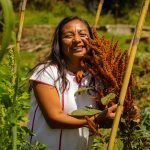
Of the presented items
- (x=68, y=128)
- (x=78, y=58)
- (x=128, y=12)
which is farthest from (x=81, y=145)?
(x=128, y=12)

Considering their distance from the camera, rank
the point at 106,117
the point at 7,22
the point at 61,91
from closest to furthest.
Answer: the point at 7,22
the point at 106,117
the point at 61,91

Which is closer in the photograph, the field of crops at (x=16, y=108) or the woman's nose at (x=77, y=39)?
the field of crops at (x=16, y=108)

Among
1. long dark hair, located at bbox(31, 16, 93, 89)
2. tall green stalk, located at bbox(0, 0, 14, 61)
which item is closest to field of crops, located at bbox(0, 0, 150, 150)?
tall green stalk, located at bbox(0, 0, 14, 61)

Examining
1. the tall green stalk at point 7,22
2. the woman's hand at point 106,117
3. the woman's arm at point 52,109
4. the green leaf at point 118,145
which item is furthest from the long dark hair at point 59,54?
the tall green stalk at point 7,22

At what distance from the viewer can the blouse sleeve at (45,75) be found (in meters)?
2.24

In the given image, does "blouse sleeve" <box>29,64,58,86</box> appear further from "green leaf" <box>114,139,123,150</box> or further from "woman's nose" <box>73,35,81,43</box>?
"green leaf" <box>114,139,123,150</box>

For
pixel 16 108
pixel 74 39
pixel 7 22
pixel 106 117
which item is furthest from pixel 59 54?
pixel 7 22

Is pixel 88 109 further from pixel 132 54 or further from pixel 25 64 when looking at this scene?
pixel 25 64

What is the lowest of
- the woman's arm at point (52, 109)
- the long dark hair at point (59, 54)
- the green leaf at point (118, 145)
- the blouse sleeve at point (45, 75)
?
the green leaf at point (118, 145)

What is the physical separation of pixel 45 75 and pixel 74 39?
213 millimetres

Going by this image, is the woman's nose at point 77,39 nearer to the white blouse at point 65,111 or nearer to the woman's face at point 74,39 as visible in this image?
the woman's face at point 74,39

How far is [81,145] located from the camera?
92.7 inches

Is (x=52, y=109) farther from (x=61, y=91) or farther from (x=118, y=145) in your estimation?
(x=118, y=145)

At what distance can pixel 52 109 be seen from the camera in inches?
86.0
